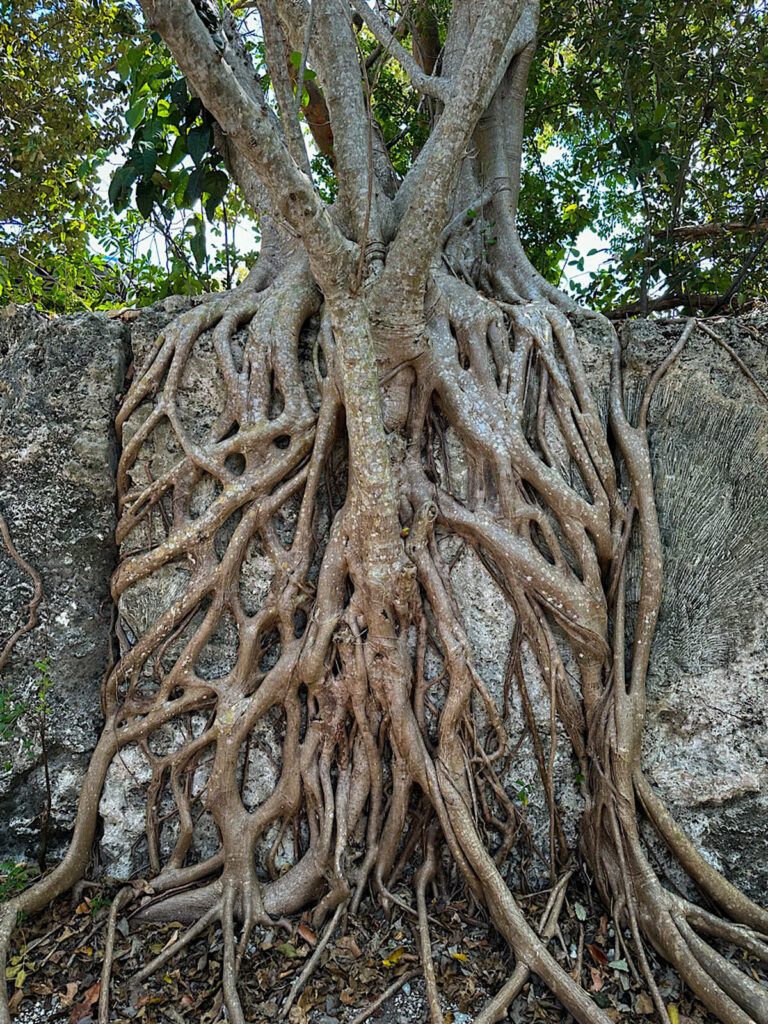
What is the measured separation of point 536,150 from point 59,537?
4731 millimetres

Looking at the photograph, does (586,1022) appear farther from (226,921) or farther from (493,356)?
(493,356)

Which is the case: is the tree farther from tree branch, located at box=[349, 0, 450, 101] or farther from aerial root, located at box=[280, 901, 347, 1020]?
tree branch, located at box=[349, 0, 450, 101]

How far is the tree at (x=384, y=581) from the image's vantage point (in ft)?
9.07

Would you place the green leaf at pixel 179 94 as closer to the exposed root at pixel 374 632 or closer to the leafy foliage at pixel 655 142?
the exposed root at pixel 374 632

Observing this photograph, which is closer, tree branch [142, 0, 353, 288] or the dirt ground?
tree branch [142, 0, 353, 288]

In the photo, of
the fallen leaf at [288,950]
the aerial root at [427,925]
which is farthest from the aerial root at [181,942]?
the aerial root at [427,925]

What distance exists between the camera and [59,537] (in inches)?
127

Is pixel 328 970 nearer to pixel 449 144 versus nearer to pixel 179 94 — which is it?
pixel 449 144

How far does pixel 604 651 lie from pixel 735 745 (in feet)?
2.08

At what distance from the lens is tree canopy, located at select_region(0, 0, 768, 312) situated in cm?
421

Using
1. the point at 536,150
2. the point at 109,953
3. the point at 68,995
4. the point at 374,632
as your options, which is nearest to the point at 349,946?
the point at 109,953

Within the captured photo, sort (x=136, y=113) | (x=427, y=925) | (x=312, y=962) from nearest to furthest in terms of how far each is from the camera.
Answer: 1. (x=312, y=962)
2. (x=427, y=925)
3. (x=136, y=113)

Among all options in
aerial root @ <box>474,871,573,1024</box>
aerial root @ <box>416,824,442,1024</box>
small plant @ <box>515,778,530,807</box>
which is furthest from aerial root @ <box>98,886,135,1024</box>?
small plant @ <box>515,778,530,807</box>

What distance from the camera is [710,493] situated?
3.16 metres
